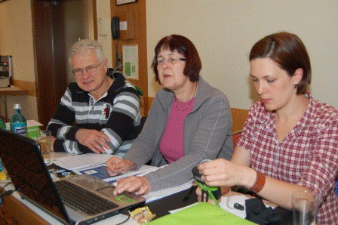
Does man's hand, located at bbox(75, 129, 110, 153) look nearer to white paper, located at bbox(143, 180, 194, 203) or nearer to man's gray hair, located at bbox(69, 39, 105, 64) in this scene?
man's gray hair, located at bbox(69, 39, 105, 64)

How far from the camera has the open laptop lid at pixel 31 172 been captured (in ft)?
3.42

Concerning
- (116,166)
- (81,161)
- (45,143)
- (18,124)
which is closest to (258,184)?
(116,166)

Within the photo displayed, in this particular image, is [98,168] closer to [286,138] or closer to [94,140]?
[94,140]

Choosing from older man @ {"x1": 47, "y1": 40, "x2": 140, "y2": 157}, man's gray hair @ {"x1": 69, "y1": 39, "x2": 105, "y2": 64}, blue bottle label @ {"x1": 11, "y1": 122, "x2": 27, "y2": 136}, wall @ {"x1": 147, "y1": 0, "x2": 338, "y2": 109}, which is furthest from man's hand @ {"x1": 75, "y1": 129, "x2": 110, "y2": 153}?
wall @ {"x1": 147, "y1": 0, "x2": 338, "y2": 109}

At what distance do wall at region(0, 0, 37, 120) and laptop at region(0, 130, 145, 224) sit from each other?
4.63 metres

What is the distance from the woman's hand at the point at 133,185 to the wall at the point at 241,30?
4.26 feet

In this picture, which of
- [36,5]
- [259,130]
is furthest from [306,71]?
[36,5]

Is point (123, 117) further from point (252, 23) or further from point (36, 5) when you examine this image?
point (36, 5)

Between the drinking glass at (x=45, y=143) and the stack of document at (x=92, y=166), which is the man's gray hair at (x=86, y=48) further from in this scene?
the stack of document at (x=92, y=166)

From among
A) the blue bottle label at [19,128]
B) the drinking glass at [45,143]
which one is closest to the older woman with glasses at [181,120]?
the drinking glass at [45,143]

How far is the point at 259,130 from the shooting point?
164 cm

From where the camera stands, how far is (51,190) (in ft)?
3.48

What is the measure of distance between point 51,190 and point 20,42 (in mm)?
5605

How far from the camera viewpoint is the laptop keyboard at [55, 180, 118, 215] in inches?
47.5
